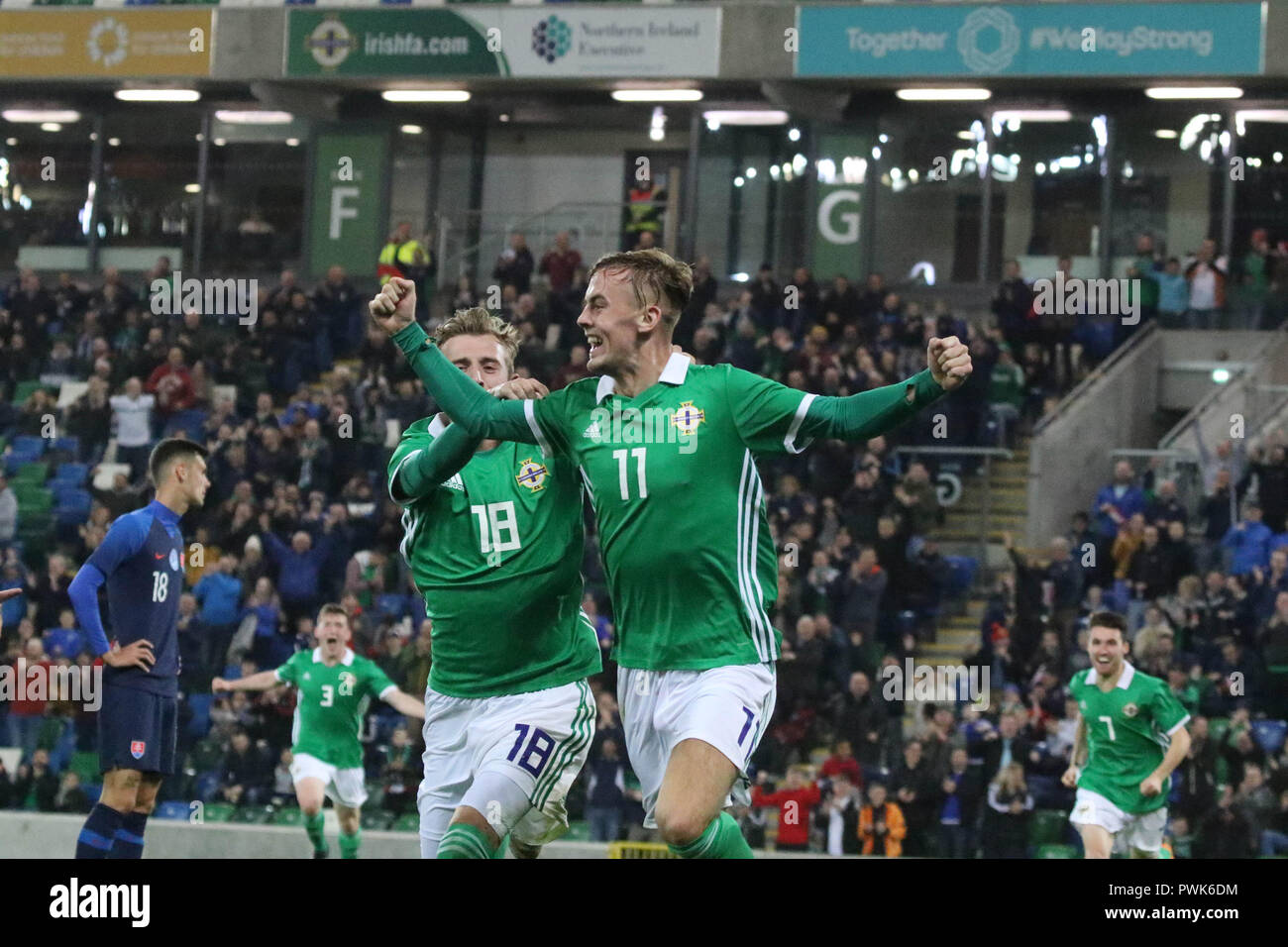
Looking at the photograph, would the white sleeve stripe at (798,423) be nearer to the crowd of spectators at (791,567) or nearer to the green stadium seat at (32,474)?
the crowd of spectators at (791,567)

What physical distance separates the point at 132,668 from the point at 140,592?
358 millimetres

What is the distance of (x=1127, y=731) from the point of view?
11.6 metres

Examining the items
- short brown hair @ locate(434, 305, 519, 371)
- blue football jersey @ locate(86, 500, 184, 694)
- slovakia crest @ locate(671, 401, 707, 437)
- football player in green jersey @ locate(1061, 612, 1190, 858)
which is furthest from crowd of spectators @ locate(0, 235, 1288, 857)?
slovakia crest @ locate(671, 401, 707, 437)

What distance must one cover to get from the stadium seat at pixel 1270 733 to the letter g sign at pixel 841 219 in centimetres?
1088

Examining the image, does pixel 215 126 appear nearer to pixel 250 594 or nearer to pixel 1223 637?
pixel 250 594

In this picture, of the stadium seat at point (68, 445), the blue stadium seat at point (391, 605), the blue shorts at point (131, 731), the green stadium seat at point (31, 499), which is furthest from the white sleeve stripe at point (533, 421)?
the stadium seat at point (68, 445)

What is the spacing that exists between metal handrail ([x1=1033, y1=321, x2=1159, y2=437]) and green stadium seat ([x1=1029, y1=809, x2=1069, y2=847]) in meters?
6.39

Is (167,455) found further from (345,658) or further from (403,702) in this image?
(345,658)

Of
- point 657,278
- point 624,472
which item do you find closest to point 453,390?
point 624,472

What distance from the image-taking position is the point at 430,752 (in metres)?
7.51

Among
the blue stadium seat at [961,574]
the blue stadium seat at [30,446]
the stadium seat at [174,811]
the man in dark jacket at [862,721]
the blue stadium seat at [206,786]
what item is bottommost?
the stadium seat at [174,811]

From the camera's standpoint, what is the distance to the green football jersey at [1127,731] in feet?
37.7

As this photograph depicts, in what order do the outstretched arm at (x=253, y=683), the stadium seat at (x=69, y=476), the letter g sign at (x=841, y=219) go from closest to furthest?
the outstretched arm at (x=253, y=683) → the stadium seat at (x=69, y=476) → the letter g sign at (x=841, y=219)

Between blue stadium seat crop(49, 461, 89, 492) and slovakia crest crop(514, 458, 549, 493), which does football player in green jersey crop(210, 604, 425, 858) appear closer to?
slovakia crest crop(514, 458, 549, 493)
